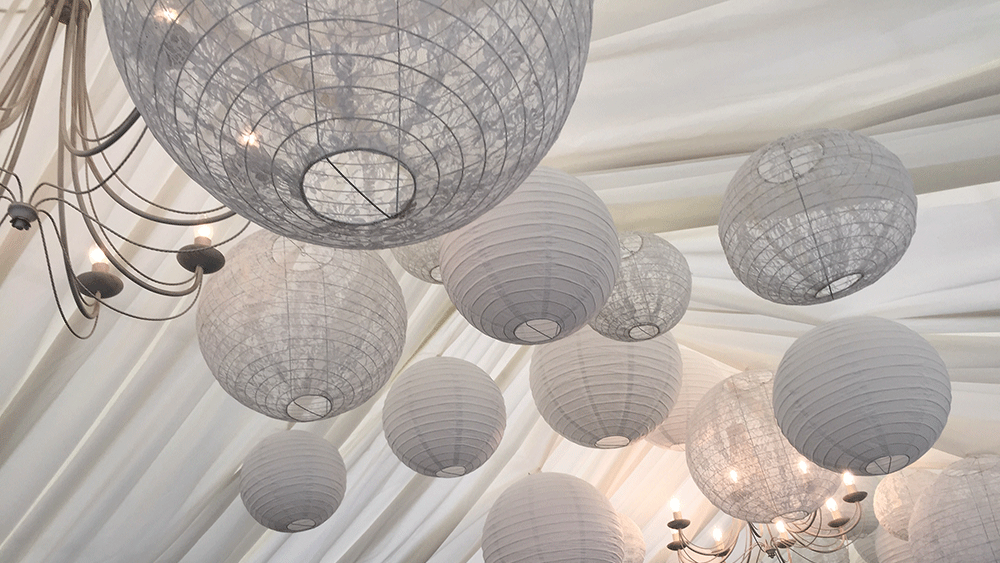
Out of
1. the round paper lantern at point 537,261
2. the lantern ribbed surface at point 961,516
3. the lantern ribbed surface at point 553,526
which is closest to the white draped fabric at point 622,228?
the lantern ribbed surface at point 961,516

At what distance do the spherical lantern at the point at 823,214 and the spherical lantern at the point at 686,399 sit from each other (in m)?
0.99

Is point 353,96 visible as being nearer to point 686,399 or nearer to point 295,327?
point 295,327

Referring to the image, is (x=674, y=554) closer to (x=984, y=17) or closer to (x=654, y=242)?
(x=654, y=242)

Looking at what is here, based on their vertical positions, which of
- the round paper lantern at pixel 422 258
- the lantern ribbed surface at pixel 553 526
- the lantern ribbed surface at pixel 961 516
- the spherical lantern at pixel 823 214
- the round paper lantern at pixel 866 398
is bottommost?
the lantern ribbed surface at pixel 553 526

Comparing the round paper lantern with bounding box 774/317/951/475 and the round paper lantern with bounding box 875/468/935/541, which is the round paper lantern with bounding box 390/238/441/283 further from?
the round paper lantern with bounding box 875/468/935/541

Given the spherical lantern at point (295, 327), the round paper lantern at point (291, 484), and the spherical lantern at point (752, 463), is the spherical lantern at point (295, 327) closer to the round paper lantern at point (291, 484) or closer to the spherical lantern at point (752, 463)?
the round paper lantern at point (291, 484)

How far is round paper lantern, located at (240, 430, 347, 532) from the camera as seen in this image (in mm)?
2115

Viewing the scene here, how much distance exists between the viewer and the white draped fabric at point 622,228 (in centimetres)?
198

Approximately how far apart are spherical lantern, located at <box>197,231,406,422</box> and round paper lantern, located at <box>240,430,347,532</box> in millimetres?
692

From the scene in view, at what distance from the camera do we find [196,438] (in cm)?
282

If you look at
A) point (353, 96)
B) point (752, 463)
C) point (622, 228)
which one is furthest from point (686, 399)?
point (353, 96)

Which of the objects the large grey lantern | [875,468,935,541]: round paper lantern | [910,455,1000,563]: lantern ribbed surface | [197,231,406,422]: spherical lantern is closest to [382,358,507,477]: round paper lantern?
[197,231,406,422]: spherical lantern


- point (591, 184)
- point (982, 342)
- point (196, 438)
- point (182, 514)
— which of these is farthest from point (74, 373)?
point (982, 342)

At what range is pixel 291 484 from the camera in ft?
6.96
